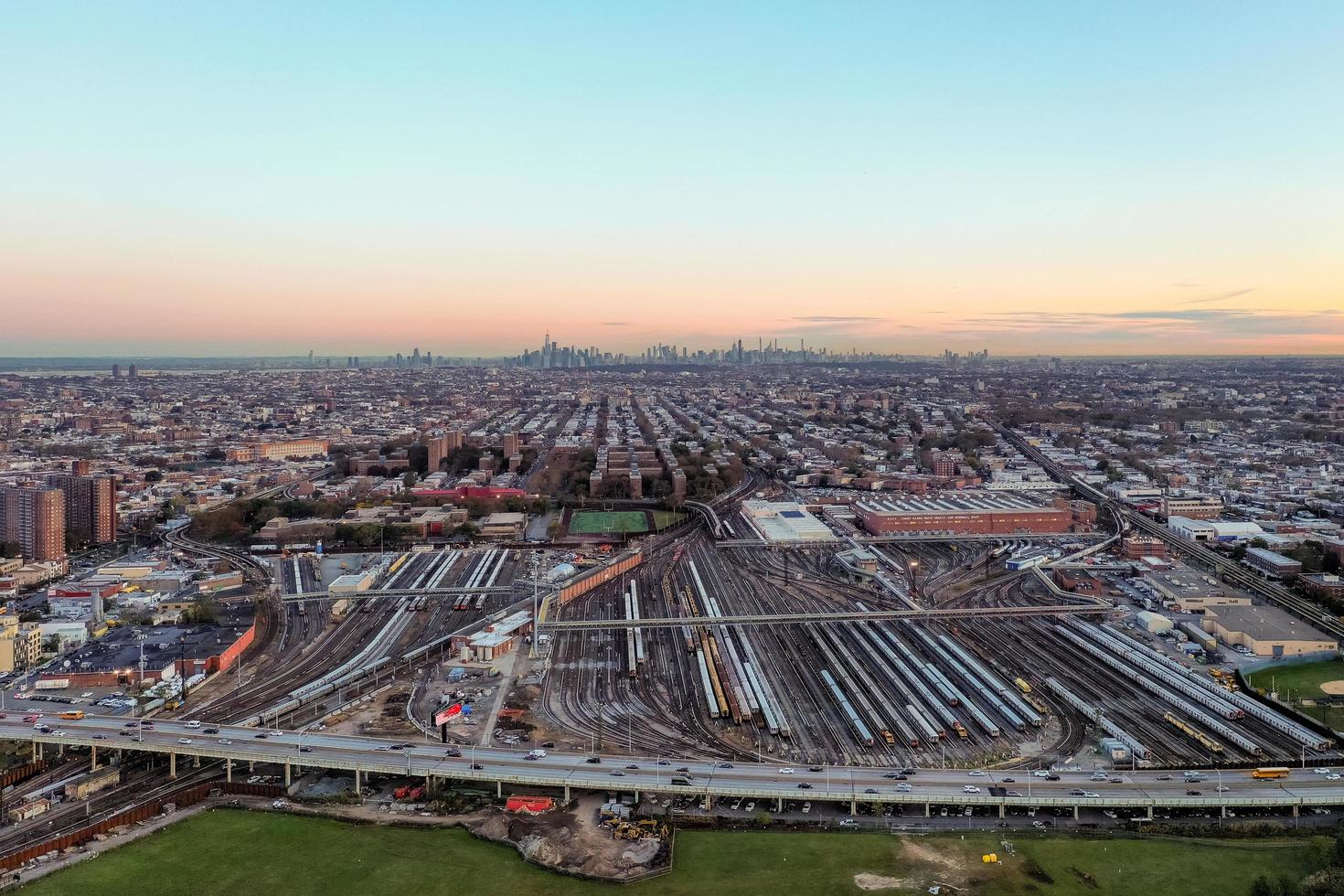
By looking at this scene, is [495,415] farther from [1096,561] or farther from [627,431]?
[1096,561]

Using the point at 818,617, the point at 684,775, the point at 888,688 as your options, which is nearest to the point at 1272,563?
the point at 818,617

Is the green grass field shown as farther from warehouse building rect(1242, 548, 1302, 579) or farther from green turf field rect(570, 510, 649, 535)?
green turf field rect(570, 510, 649, 535)

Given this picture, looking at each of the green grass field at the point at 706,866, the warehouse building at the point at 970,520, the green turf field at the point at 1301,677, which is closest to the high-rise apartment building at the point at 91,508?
the green grass field at the point at 706,866

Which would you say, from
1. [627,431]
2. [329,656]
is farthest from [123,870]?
[627,431]


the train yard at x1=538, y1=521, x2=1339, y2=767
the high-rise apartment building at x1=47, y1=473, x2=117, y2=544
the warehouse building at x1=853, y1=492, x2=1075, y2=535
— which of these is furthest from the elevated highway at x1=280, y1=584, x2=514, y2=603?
the warehouse building at x1=853, y1=492, x2=1075, y2=535

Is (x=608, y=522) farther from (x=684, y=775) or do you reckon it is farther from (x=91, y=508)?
(x=684, y=775)

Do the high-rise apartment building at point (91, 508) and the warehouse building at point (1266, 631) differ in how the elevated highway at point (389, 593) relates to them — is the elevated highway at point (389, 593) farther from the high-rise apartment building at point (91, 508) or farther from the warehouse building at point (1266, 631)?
the warehouse building at point (1266, 631)
